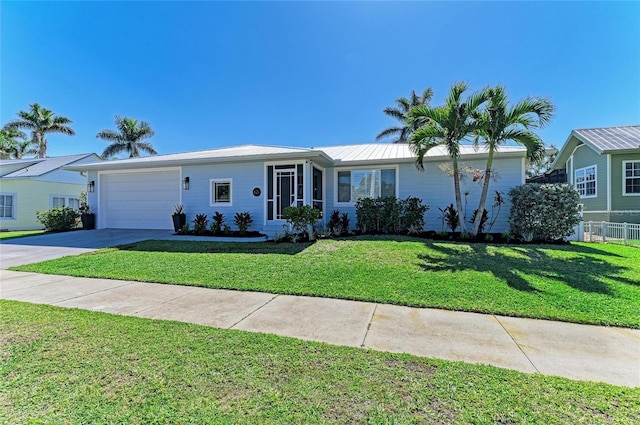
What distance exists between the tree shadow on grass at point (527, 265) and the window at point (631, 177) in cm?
797

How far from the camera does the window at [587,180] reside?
14109mm

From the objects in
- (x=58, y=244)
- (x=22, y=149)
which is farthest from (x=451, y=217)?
(x=22, y=149)

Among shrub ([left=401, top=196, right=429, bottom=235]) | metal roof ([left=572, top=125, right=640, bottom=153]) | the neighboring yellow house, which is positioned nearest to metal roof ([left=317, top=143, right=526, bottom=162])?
shrub ([left=401, top=196, right=429, bottom=235])

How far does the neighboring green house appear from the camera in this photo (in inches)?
488

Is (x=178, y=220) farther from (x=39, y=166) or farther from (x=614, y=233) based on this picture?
(x=39, y=166)

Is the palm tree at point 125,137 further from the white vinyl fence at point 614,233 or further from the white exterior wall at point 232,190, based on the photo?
the white vinyl fence at point 614,233

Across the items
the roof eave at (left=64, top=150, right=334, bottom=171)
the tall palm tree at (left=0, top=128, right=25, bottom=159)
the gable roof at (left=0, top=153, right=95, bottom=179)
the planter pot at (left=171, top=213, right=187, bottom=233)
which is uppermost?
the tall palm tree at (left=0, top=128, right=25, bottom=159)

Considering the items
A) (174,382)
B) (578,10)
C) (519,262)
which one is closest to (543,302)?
(519,262)

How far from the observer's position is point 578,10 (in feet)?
28.4

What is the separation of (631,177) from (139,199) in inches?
870

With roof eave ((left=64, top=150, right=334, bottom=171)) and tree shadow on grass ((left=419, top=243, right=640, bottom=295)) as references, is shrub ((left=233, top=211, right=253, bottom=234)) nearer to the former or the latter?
roof eave ((left=64, top=150, right=334, bottom=171))

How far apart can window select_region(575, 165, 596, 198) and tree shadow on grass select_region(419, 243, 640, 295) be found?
9121 millimetres

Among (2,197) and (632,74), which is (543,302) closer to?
(632,74)

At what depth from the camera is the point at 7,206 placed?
1798cm
